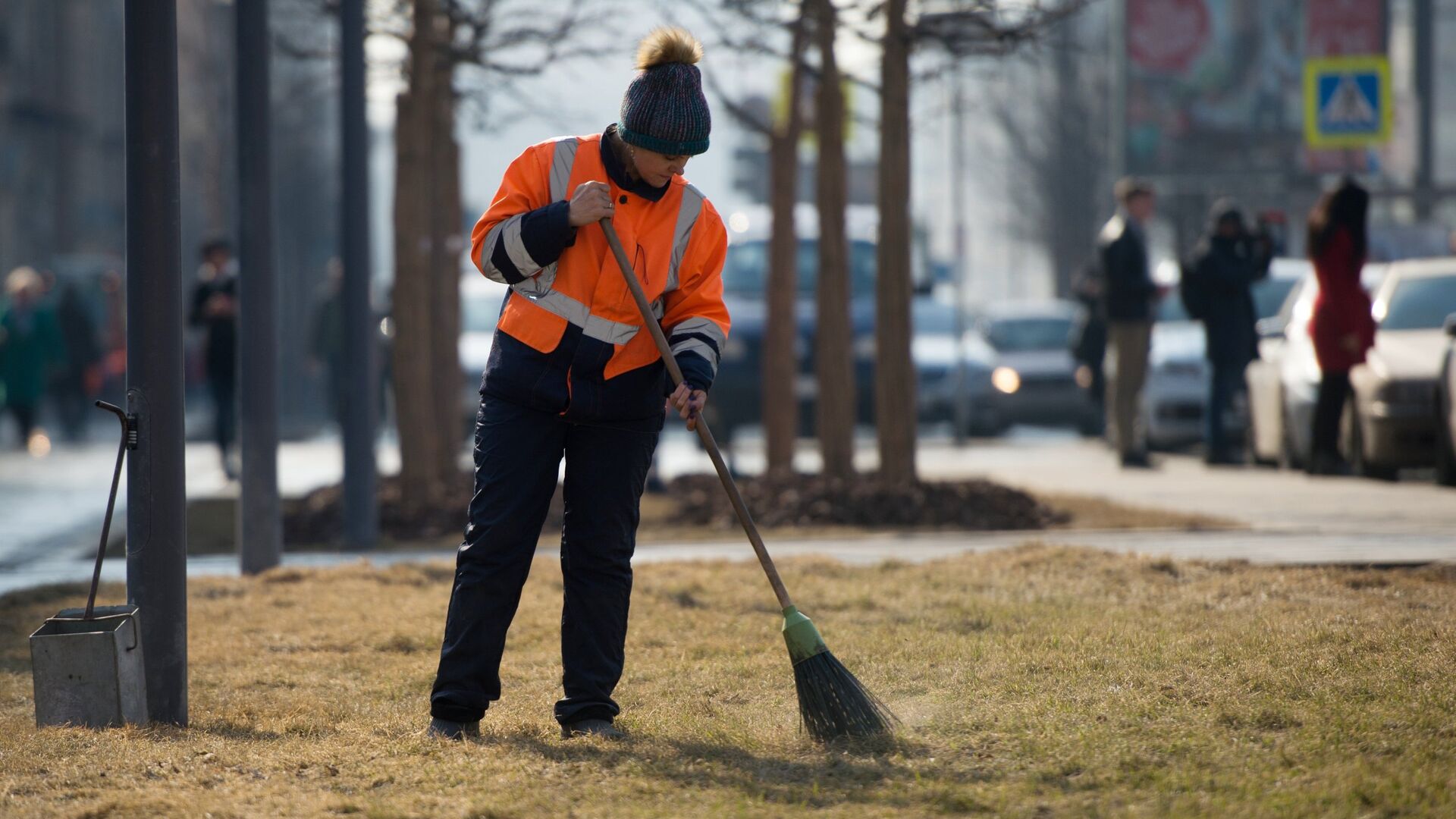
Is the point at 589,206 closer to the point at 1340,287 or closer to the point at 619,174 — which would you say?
the point at 619,174

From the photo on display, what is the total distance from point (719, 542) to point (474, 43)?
15.9ft

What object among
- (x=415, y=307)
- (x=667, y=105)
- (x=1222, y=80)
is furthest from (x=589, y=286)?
(x=1222, y=80)

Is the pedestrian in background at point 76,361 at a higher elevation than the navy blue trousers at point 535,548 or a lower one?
higher

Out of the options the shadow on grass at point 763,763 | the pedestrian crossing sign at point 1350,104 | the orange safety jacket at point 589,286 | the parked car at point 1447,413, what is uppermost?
the pedestrian crossing sign at point 1350,104

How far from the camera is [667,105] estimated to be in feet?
15.6

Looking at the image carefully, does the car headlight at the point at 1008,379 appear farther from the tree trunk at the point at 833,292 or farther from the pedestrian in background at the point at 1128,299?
the tree trunk at the point at 833,292

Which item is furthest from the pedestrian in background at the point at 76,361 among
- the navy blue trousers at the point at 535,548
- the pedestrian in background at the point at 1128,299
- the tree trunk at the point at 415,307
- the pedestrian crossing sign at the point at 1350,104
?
the navy blue trousers at the point at 535,548

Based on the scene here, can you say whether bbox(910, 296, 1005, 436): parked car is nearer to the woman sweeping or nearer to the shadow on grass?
the woman sweeping

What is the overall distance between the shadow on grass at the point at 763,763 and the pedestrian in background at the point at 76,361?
1869cm

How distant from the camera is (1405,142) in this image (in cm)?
4884

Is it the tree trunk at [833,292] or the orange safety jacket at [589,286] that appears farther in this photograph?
the tree trunk at [833,292]

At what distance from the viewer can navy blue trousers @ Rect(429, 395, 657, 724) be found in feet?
16.1

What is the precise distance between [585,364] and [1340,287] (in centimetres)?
835

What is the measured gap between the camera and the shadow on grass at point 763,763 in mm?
4211
